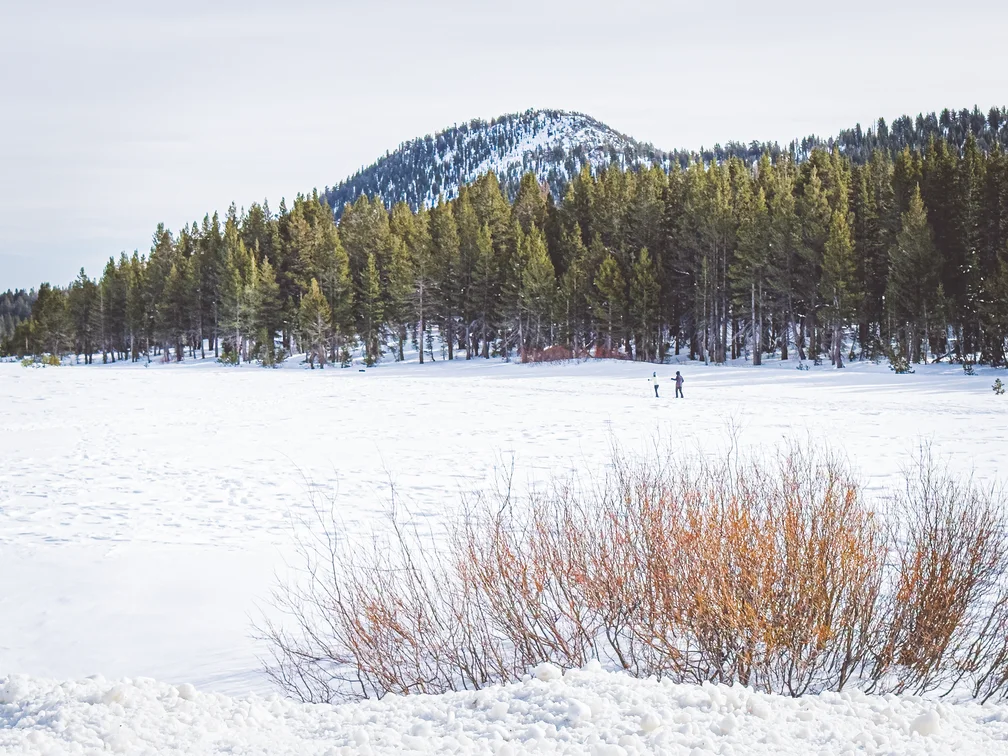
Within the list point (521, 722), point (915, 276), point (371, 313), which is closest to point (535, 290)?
point (371, 313)

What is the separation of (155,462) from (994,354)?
4115 cm

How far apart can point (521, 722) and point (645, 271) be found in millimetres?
49492

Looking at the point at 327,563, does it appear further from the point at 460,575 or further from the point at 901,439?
the point at 901,439

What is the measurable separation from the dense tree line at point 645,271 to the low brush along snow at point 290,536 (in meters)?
11.2

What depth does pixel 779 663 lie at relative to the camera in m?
5.62

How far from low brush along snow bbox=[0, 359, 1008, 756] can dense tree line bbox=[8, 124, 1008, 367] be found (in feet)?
36.7

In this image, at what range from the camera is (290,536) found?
11469 millimetres

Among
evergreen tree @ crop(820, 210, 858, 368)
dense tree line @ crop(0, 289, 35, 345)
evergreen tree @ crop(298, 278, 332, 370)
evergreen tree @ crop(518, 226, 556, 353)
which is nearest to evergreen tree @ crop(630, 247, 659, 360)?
evergreen tree @ crop(518, 226, 556, 353)

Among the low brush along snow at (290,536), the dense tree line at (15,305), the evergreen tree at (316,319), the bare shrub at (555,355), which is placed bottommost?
the low brush along snow at (290,536)

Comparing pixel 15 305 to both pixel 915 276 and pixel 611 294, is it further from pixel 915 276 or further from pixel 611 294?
pixel 915 276

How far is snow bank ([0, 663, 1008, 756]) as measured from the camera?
4.32m

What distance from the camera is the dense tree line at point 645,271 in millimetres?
45562

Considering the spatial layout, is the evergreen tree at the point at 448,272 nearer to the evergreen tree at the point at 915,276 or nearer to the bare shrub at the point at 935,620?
the evergreen tree at the point at 915,276

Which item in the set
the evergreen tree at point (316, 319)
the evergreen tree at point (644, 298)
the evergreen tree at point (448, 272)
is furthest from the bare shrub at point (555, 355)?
the evergreen tree at point (316, 319)
